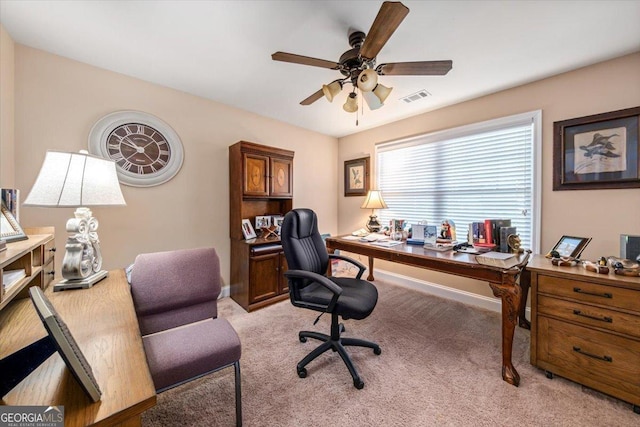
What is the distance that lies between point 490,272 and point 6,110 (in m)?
3.74

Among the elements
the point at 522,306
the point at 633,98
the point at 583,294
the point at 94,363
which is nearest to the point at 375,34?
the point at 94,363

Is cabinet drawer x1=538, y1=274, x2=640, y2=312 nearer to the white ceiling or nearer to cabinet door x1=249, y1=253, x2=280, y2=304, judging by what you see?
the white ceiling

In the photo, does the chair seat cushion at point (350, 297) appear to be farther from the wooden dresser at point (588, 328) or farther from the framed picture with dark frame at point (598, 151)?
the framed picture with dark frame at point (598, 151)

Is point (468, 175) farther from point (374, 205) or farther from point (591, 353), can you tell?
point (591, 353)

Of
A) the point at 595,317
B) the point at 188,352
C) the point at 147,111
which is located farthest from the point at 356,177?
the point at 188,352

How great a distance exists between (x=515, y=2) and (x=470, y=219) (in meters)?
2.06

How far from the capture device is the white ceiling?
4.90 ft

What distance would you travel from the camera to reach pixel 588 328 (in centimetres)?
149

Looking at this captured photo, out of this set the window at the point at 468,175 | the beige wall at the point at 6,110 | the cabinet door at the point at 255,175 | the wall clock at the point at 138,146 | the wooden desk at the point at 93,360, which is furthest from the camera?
the cabinet door at the point at 255,175

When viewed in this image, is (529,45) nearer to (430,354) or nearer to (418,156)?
(418,156)

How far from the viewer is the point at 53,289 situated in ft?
4.28

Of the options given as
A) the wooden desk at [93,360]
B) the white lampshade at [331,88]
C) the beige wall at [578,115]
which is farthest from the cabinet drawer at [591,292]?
the wooden desk at [93,360]

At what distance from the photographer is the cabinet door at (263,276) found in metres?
2.63

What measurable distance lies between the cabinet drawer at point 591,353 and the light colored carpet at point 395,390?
13cm
